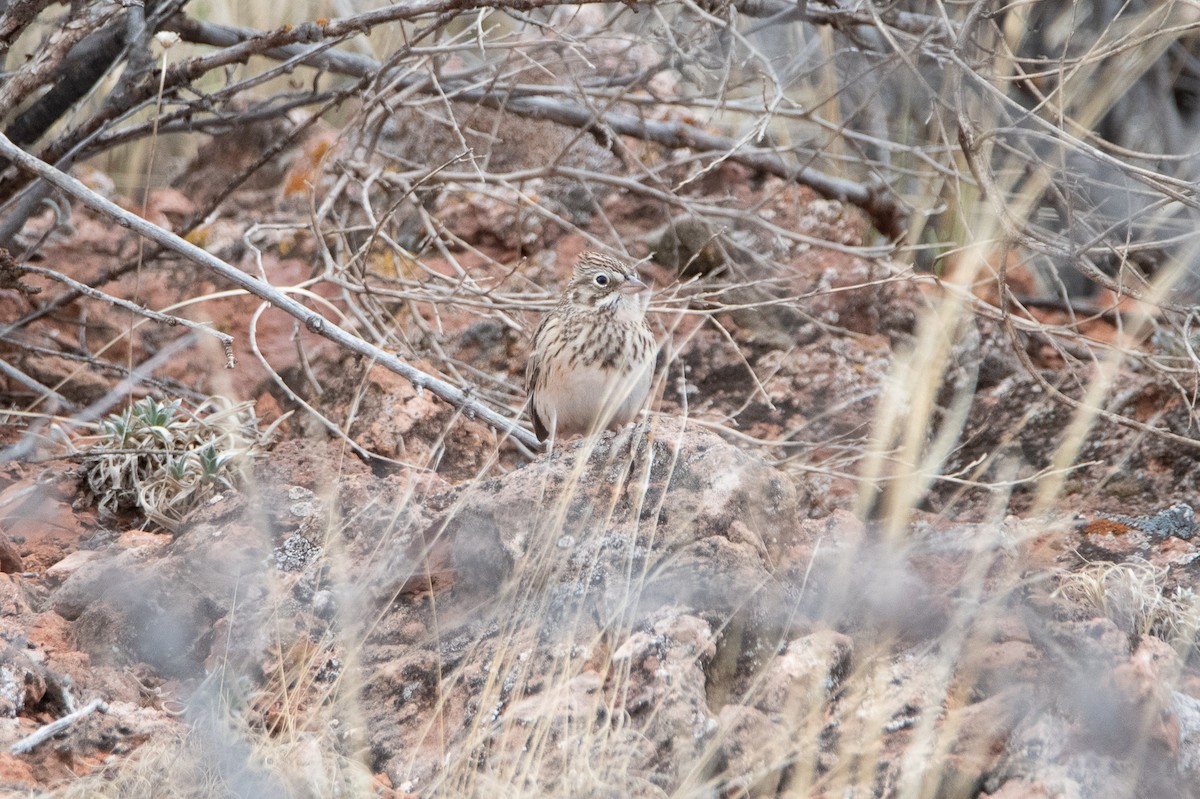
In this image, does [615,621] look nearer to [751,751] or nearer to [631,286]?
[751,751]

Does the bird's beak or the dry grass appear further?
the bird's beak

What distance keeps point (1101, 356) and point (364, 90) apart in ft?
10.5

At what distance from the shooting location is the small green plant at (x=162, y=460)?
4.09m

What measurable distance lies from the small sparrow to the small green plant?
107 centimetres

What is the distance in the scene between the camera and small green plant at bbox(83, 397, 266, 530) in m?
4.09

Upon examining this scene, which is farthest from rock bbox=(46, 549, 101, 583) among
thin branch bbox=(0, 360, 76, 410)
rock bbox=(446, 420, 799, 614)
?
rock bbox=(446, 420, 799, 614)

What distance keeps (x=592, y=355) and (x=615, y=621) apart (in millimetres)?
1768

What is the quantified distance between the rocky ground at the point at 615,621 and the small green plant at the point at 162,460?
0.07m

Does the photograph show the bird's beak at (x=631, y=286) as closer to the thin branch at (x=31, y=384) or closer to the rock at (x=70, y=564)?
the rock at (x=70, y=564)

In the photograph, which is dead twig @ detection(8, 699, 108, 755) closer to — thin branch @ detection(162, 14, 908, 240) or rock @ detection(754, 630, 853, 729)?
rock @ detection(754, 630, 853, 729)

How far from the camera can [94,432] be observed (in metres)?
4.88

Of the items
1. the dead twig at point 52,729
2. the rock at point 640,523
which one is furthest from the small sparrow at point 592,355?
the dead twig at point 52,729

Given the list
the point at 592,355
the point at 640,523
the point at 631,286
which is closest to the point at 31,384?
the point at 592,355

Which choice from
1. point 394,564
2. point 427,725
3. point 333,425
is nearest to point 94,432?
point 333,425
